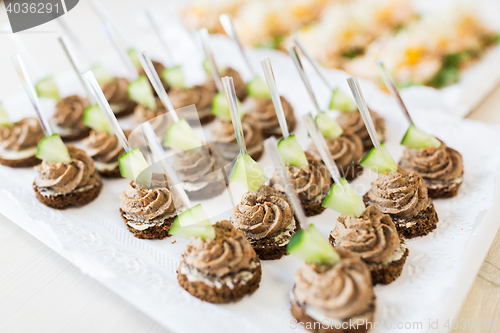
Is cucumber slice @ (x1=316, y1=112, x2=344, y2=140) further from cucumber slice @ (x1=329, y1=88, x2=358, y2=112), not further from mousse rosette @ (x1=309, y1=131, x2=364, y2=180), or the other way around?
cucumber slice @ (x1=329, y1=88, x2=358, y2=112)

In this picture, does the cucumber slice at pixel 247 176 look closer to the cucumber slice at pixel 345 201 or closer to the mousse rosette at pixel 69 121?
the cucumber slice at pixel 345 201

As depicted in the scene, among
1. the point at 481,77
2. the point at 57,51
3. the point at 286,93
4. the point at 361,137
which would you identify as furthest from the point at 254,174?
the point at 57,51

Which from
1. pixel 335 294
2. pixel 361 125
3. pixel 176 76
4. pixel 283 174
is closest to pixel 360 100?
pixel 283 174

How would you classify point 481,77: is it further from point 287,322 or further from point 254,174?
point 287,322

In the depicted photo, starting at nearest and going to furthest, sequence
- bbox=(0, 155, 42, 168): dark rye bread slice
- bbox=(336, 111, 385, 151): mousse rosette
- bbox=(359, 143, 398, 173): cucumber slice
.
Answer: bbox=(359, 143, 398, 173): cucumber slice → bbox=(0, 155, 42, 168): dark rye bread slice → bbox=(336, 111, 385, 151): mousse rosette

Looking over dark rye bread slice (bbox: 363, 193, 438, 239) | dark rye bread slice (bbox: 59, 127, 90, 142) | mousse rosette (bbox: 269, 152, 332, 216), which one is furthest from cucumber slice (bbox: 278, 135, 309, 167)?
dark rye bread slice (bbox: 59, 127, 90, 142)

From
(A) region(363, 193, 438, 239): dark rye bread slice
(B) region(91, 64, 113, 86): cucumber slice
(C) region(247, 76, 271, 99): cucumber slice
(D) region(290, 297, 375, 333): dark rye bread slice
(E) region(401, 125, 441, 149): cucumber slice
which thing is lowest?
(A) region(363, 193, 438, 239): dark rye bread slice
